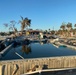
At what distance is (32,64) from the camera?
34000 millimetres

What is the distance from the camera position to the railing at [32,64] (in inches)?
1265

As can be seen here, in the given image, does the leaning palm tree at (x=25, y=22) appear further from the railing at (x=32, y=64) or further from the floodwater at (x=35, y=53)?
the railing at (x=32, y=64)

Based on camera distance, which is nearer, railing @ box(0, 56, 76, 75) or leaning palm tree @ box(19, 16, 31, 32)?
railing @ box(0, 56, 76, 75)

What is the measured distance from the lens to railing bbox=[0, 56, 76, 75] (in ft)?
105

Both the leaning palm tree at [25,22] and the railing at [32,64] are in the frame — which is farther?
the leaning palm tree at [25,22]

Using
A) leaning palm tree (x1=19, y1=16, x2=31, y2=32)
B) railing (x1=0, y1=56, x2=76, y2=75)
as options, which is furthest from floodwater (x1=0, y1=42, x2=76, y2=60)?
leaning palm tree (x1=19, y1=16, x2=31, y2=32)

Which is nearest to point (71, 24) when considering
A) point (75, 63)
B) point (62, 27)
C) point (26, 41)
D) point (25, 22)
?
point (62, 27)

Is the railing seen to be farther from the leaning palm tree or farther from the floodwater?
the leaning palm tree

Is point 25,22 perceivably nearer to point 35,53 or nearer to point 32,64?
point 35,53

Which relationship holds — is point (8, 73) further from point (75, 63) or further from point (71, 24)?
point (71, 24)

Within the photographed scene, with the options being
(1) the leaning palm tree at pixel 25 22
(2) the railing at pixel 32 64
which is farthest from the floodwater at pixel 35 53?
(1) the leaning palm tree at pixel 25 22

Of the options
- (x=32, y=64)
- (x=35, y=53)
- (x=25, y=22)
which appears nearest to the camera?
(x=32, y=64)

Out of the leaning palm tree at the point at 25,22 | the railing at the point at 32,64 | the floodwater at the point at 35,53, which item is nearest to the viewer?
the railing at the point at 32,64

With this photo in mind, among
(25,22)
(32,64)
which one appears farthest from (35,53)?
(25,22)
